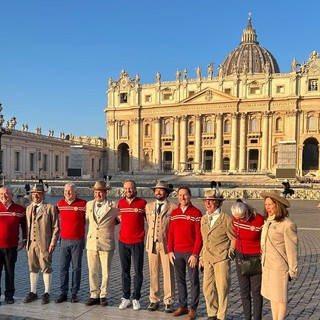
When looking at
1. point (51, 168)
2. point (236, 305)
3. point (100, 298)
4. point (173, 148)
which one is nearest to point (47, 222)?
point (100, 298)

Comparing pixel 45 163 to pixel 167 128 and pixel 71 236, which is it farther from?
pixel 71 236

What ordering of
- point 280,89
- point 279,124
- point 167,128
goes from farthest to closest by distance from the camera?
point 167,128 → point 279,124 → point 280,89

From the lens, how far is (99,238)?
543 centimetres

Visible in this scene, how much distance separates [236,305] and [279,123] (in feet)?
192

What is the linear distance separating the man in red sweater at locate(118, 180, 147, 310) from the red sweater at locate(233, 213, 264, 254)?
1.58m

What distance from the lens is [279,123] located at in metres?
60.4

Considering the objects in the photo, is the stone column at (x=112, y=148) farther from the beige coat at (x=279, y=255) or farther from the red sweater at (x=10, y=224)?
the beige coat at (x=279, y=255)

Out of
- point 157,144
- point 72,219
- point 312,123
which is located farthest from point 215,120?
point 72,219

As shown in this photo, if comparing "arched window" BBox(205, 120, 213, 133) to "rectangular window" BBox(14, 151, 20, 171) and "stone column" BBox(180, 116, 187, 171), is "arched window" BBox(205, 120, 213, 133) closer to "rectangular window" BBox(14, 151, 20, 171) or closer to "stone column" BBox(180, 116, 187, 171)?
"stone column" BBox(180, 116, 187, 171)

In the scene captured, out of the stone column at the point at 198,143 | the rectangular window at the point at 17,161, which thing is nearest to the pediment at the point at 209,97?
the stone column at the point at 198,143

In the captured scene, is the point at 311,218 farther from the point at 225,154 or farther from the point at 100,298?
the point at 225,154

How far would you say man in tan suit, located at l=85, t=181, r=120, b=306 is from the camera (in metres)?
5.41

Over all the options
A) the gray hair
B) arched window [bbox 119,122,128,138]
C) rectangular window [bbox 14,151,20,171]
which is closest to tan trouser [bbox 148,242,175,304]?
the gray hair

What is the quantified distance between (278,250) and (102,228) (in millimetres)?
2587
